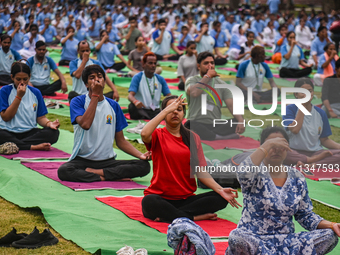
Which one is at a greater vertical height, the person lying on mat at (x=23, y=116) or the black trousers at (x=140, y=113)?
the person lying on mat at (x=23, y=116)

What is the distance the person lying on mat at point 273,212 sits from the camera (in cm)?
313

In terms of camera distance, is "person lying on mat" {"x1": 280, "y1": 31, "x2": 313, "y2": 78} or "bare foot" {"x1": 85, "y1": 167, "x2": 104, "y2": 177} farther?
"person lying on mat" {"x1": 280, "y1": 31, "x2": 313, "y2": 78}

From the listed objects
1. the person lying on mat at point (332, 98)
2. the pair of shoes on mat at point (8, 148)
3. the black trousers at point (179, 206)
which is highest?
the person lying on mat at point (332, 98)

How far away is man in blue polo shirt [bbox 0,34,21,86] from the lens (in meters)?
9.38

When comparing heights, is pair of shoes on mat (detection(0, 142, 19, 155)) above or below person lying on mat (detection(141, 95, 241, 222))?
below

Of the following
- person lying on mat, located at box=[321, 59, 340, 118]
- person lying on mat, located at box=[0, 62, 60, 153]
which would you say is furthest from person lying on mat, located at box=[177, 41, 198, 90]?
person lying on mat, located at box=[0, 62, 60, 153]

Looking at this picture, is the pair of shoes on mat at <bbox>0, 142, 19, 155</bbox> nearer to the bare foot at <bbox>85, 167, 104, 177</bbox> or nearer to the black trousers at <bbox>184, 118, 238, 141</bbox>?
the bare foot at <bbox>85, 167, 104, 177</bbox>

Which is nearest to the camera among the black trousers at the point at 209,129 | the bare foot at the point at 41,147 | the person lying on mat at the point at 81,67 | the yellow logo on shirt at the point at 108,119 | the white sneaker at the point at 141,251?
the white sneaker at the point at 141,251

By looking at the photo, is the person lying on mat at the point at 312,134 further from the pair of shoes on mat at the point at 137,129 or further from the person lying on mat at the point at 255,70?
the person lying on mat at the point at 255,70

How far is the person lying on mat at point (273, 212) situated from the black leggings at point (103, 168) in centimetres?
216

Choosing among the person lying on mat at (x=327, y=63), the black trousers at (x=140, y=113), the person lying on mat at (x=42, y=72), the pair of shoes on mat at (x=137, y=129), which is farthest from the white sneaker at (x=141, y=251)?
the person lying on mat at (x=327, y=63)

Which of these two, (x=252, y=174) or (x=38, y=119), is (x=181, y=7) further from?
(x=252, y=174)

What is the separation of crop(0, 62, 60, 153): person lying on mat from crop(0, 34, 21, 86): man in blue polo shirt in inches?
137

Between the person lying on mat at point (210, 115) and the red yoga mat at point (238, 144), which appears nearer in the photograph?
the person lying on mat at point (210, 115)
